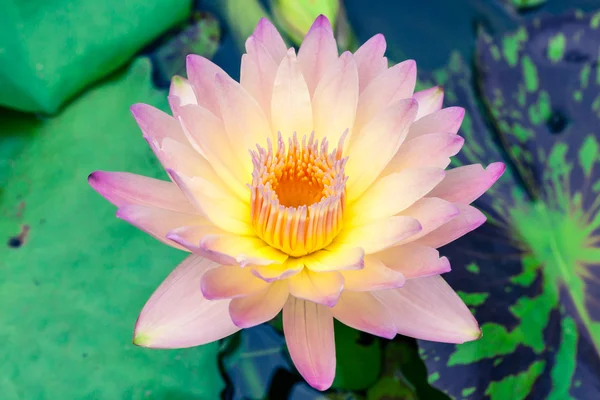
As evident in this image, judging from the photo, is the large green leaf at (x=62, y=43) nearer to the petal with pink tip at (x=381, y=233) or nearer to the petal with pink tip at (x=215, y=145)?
the petal with pink tip at (x=215, y=145)

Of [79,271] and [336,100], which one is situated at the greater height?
[336,100]

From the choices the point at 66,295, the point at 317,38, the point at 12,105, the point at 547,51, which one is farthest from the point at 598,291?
the point at 12,105

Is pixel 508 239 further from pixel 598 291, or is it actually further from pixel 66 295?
pixel 66 295

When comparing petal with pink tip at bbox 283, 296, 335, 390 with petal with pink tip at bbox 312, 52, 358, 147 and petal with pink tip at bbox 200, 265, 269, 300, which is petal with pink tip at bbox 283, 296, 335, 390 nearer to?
petal with pink tip at bbox 200, 265, 269, 300

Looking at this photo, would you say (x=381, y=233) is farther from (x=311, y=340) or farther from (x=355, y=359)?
(x=355, y=359)

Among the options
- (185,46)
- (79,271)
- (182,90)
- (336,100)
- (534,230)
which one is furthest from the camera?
(185,46)

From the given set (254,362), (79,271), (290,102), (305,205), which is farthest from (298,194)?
(79,271)

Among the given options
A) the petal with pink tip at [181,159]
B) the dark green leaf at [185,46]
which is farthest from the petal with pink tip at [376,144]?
the dark green leaf at [185,46]
